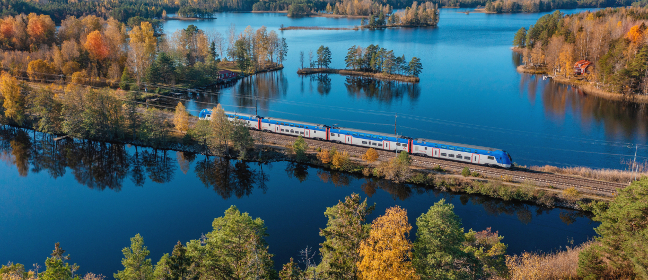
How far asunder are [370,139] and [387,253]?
29.6 meters

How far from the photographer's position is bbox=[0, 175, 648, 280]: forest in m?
15.8

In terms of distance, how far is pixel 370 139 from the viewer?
44156 millimetres

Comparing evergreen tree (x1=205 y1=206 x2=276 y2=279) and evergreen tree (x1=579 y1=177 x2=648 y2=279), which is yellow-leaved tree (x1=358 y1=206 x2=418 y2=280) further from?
evergreen tree (x1=579 y1=177 x2=648 y2=279)

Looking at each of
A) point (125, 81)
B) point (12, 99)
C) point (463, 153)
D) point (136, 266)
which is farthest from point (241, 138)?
point (125, 81)

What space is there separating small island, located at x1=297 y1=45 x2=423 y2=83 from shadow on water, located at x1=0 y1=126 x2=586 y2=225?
42.2 metres

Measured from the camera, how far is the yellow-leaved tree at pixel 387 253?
15.1m

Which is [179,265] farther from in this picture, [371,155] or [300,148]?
[371,155]

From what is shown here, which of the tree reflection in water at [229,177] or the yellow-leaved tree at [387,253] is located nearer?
the yellow-leaved tree at [387,253]

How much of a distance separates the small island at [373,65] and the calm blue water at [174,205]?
42.7 metres

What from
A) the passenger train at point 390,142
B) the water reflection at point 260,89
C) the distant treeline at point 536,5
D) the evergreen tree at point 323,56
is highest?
the distant treeline at point 536,5

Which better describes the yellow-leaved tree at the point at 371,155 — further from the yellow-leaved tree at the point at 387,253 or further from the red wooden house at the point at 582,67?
the red wooden house at the point at 582,67

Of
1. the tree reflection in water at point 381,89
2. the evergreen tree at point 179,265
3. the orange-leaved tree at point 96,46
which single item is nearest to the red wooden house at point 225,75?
the orange-leaved tree at point 96,46

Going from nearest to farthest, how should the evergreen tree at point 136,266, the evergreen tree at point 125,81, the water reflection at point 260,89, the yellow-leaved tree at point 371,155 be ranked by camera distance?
the evergreen tree at point 136,266
the yellow-leaved tree at point 371,155
the water reflection at point 260,89
the evergreen tree at point 125,81

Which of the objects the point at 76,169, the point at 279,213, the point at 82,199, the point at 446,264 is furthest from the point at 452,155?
the point at 76,169
